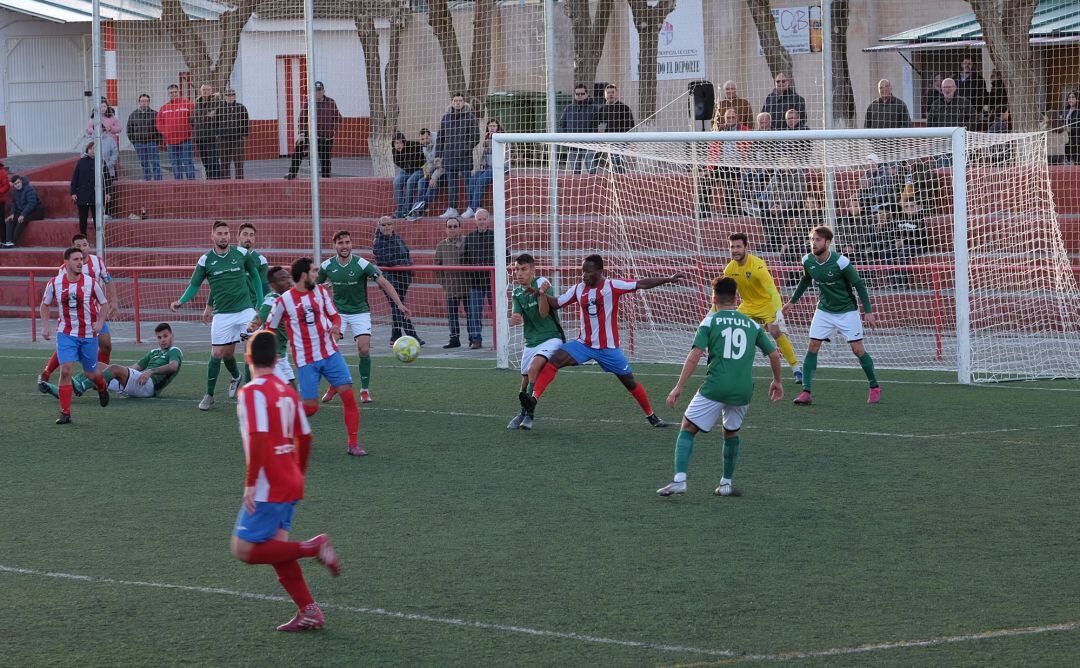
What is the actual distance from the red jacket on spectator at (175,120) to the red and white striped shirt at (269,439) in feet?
57.1

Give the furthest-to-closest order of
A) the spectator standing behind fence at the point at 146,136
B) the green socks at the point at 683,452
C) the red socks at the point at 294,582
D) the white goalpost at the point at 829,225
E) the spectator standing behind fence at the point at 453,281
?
the spectator standing behind fence at the point at 146,136 → the spectator standing behind fence at the point at 453,281 → the white goalpost at the point at 829,225 → the green socks at the point at 683,452 → the red socks at the point at 294,582

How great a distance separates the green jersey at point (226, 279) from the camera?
14055 mm

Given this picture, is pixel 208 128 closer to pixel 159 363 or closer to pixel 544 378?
pixel 159 363

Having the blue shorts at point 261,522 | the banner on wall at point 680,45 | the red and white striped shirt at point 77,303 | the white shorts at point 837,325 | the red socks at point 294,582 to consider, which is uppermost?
the banner on wall at point 680,45

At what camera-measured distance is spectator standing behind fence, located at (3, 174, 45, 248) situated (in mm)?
24547

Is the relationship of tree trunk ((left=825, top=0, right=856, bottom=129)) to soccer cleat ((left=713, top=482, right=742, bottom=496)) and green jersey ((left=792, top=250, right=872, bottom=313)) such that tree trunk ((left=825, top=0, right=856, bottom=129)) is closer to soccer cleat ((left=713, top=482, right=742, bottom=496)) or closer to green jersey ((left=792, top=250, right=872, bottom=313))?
green jersey ((left=792, top=250, right=872, bottom=313))

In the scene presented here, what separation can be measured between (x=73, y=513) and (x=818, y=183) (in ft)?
37.7

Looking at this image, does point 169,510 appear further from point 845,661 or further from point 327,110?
point 327,110

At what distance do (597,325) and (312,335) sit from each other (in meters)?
2.59

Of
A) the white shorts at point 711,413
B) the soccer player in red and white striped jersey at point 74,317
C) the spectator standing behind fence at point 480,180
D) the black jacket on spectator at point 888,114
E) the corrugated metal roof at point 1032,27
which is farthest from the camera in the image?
the spectator standing behind fence at point 480,180

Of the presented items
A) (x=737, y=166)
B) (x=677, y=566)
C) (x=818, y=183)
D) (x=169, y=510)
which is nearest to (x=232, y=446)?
(x=169, y=510)

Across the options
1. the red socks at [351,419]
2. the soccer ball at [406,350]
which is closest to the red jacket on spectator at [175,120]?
the soccer ball at [406,350]

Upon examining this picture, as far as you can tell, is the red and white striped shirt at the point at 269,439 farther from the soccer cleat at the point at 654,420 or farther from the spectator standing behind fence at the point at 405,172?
the spectator standing behind fence at the point at 405,172

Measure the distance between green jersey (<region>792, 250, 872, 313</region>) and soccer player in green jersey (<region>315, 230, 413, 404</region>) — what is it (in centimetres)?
407
